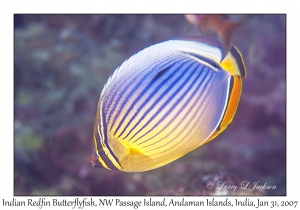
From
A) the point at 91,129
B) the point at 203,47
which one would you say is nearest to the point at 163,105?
the point at 203,47

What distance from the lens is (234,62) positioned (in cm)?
71

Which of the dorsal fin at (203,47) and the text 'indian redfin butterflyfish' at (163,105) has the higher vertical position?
the dorsal fin at (203,47)

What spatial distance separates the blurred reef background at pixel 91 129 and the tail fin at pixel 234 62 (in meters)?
0.76

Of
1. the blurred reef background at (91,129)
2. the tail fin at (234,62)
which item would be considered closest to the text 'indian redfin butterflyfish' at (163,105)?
the tail fin at (234,62)

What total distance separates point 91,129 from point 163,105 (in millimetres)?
1167

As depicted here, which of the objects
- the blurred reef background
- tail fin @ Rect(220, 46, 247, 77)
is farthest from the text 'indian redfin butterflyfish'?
the blurred reef background

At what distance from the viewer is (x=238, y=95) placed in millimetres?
721

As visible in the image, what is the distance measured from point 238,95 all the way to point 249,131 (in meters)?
1.32

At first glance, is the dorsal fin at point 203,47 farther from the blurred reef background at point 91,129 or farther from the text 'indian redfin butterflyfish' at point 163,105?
the blurred reef background at point 91,129

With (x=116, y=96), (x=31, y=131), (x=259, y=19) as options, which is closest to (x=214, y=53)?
(x=116, y=96)

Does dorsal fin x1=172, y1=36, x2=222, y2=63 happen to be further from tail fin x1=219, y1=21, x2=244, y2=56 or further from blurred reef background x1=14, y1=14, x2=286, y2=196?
blurred reef background x1=14, y1=14, x2=286, y2=196

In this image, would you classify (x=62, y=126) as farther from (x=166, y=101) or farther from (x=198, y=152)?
(x=166, y=101)

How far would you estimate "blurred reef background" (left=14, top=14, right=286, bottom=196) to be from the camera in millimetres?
1665

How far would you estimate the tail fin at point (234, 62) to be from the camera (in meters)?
0.71
